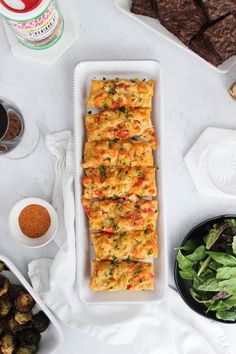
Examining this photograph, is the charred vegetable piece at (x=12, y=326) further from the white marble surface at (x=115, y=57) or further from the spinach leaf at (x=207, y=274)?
the spinach leaf at (x=207, y=274)

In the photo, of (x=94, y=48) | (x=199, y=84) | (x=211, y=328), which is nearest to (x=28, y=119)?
(x=94, y=48)

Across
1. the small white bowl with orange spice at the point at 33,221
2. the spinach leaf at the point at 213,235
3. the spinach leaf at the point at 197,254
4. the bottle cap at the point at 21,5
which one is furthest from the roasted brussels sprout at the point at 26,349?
the bottle cap at the point at 21,5

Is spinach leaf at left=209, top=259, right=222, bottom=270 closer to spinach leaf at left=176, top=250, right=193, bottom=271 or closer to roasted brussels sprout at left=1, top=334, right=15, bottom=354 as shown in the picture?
spinach leaf at left=176, top=250, right=193, bottom=271

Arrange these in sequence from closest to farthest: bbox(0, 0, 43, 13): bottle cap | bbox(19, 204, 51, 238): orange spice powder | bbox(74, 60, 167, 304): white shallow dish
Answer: bbox(0, 0, 43, 13): bottle cap
bbox(74, 60, 167, 304): white shallow dish
bbox(19, 204, 51, 238): orange spice powder

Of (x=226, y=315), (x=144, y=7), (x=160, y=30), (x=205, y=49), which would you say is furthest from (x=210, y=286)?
(x=144, y=7)


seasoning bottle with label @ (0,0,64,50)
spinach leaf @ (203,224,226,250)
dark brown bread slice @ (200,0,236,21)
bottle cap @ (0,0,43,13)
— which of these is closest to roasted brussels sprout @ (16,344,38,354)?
spinach leaf @ (203,224,226,250)

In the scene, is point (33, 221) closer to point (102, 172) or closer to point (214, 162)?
point (102, 172)

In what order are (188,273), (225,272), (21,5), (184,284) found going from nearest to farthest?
(21,5) → (225,272) → (188,273) → (184,284)
